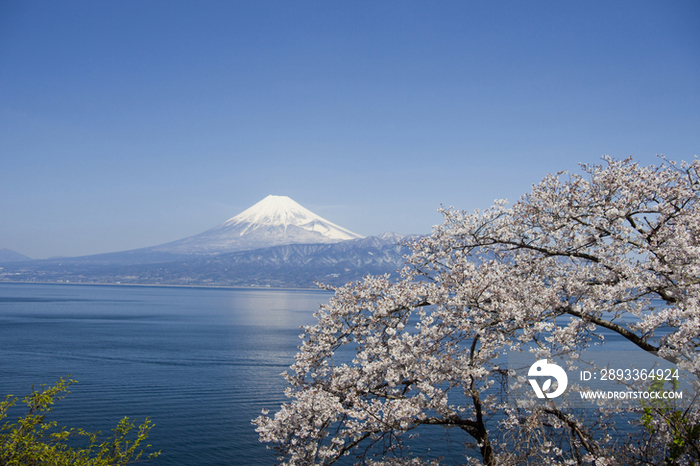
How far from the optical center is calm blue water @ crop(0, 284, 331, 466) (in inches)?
679

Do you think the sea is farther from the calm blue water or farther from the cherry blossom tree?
the cherry blossom tree

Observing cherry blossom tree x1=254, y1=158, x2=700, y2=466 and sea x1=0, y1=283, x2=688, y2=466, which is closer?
cherry blossom tree x1=254, y1=158, x2=700, y2=466

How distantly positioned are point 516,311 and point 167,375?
86.7 ft

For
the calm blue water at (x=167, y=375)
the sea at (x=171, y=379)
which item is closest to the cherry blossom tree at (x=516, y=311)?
the sea at (x=171, y=379)

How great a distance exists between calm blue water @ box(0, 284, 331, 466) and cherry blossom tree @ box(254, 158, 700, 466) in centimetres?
1057

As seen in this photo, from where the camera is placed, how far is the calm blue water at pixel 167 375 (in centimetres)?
1725

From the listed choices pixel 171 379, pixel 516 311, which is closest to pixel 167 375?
pixel 171 379

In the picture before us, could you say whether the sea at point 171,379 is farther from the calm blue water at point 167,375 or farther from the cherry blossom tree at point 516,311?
the cherry blossom tree at point 516,311

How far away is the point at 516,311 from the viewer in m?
5.55

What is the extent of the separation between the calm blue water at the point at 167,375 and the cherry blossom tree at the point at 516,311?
416 inches

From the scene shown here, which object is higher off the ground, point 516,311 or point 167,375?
point 516,311

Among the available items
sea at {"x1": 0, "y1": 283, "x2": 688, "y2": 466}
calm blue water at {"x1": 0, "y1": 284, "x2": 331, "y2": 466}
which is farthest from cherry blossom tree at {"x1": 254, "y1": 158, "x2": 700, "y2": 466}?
calm blue water at {"x1": 0, "y1": 284, "x2": 331, "y2": 466}

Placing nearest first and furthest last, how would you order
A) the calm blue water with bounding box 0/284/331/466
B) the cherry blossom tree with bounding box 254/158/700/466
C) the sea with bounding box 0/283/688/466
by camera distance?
the cherry blossom tree with bounding box 254/158/700/466 < the sea with bounding box 0/283/688/466 < the calm blue water with bounding box 0/284/331/466

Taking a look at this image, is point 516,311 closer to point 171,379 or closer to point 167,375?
point 171,379
